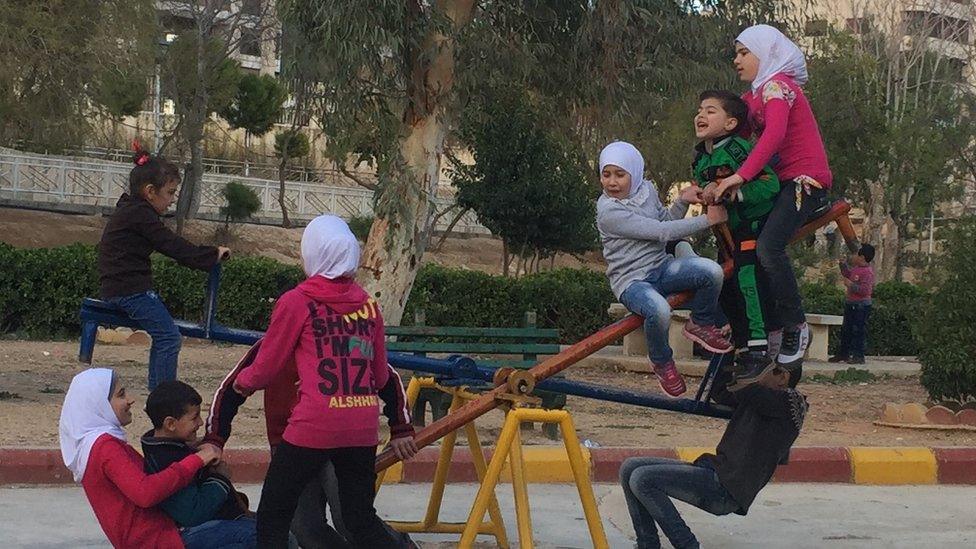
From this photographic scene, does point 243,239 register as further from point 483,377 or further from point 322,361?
point 322,361

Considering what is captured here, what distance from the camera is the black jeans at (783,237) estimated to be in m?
5.27

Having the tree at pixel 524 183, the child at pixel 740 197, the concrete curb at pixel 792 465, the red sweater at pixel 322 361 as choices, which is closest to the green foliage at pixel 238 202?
the tree at pixel 524 183

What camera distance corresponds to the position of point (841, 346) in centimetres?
1720

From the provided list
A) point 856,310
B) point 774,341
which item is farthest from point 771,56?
point 856,310

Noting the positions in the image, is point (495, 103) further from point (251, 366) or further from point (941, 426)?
point (251, 366)

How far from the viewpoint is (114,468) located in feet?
15.2

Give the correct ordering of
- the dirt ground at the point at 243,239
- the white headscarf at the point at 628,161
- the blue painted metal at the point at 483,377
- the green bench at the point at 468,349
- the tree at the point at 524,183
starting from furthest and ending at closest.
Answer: the dirt ground at the point at 243,239, the tree at the point at 524,183, the green bench at the point at 468,349, the blue painted metal at the point at 483,377, the white headscarf at the point at 628,161

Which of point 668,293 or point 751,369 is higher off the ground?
point 668,293

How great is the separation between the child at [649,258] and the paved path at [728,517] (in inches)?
55.6

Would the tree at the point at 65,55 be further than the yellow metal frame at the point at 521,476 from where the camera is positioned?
Yes

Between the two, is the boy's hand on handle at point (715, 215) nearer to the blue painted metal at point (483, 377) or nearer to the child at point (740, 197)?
the child at point (740, 197)

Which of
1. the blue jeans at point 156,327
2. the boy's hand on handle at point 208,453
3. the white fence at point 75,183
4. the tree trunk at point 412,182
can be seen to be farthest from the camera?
the white fence at point 75,183

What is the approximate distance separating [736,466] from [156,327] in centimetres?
312

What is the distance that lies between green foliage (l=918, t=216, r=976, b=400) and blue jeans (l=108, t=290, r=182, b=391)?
6582mm
